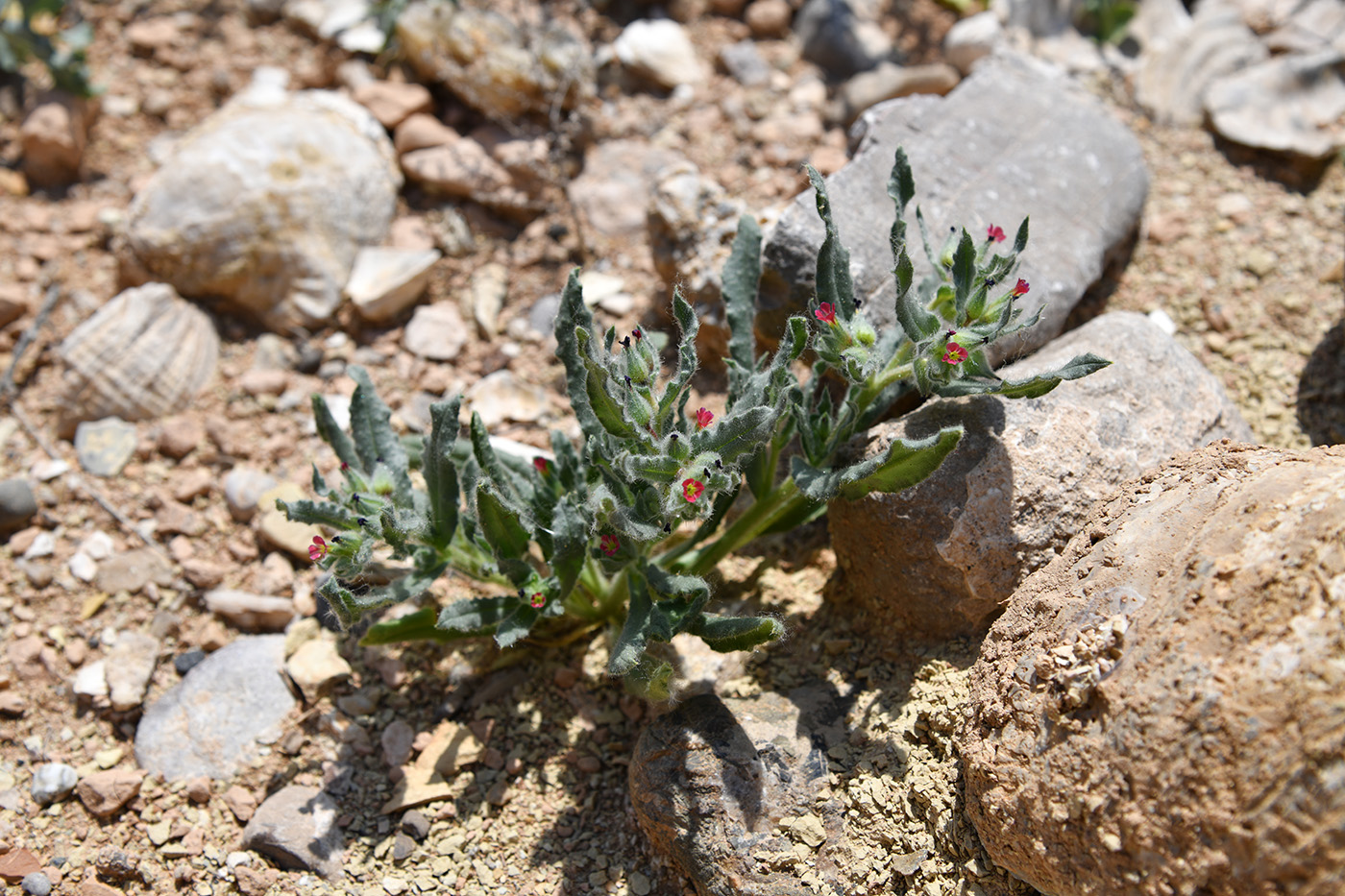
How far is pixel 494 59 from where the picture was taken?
4797mm

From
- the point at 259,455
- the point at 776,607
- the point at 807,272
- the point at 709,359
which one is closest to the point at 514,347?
the point at 709,359

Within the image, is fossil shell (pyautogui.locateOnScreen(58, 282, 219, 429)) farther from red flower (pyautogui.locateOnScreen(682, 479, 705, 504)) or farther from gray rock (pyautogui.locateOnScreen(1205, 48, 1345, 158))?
gray rock (pyautogui.locateOnScreen(1205, 48, 1345, 158))

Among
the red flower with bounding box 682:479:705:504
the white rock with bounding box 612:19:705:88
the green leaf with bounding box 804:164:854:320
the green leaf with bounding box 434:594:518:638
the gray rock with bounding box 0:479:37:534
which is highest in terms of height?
the green leaf with bounding box 804:164:854:320

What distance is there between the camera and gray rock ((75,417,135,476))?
3957mm

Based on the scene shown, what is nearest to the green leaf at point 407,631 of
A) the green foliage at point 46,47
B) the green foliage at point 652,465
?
the green foliage at point 652,465

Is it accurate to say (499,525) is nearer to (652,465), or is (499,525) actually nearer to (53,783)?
(652,465)

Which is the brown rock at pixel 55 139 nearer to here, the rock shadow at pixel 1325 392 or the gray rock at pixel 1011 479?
the gray rock at pixel 1011 479

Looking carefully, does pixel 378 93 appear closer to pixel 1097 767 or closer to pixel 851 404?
pixel 851 404

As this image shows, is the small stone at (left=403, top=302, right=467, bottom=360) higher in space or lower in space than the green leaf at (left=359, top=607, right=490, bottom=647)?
higher

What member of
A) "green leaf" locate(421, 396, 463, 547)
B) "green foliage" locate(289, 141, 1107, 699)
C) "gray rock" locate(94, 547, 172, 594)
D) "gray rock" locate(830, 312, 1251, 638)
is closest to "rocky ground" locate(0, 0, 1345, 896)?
"gray rock" locate(94, 547, 172, 594)

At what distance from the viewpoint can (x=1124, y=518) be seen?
2.78 meters

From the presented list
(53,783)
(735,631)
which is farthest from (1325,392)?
(53,783)

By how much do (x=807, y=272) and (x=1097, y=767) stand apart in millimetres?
1988

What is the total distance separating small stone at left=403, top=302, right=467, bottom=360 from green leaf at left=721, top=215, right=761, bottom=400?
155 centimetres
